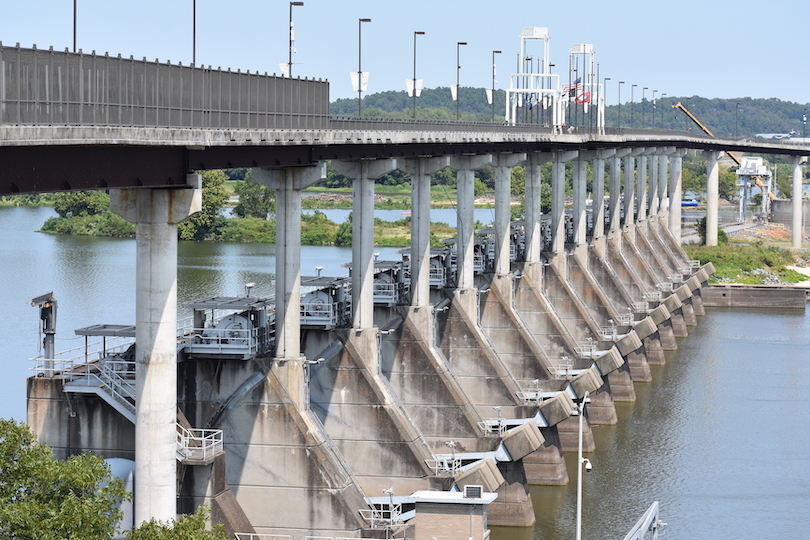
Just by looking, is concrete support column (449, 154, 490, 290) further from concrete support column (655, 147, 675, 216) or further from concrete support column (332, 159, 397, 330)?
concrete support column (655, 147, 675, 216)

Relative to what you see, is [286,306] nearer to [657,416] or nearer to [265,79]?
[265,79]

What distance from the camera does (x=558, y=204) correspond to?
6425 cm

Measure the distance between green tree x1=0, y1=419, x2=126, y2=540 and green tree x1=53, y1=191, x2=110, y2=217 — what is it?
9149 centimetres

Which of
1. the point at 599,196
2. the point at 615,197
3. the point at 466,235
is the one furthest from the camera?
the point at 615,197

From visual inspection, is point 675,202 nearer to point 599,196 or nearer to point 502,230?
point 599,196

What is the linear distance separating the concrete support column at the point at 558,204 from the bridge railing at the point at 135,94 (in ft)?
107

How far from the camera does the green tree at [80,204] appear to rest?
11125 centimetres

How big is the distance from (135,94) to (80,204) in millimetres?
91093

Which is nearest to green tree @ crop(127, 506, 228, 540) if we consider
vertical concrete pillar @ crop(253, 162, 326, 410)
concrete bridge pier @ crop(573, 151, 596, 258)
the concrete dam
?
the concrete dam

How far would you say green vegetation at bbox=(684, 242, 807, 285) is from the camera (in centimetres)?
10569

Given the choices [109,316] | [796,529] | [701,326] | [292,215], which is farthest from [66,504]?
[701,326]

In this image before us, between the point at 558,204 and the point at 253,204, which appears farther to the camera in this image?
the point at 253,204

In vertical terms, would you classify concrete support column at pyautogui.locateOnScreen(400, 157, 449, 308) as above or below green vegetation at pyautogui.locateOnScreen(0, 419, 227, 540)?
above

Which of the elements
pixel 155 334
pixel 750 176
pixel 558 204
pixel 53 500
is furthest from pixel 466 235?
pixel 750 176
